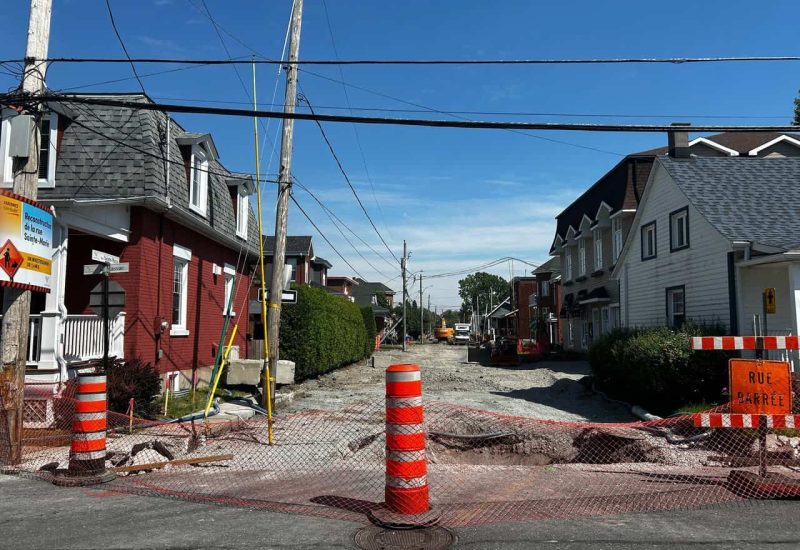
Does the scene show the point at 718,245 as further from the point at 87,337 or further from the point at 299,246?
the point at 299,246

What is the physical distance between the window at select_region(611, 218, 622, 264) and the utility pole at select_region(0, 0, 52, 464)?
925 inches

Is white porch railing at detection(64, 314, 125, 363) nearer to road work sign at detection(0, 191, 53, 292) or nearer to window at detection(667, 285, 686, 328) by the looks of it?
road work sign at detection(0, 191, 53, 292)

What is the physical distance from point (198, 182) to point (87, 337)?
558cm

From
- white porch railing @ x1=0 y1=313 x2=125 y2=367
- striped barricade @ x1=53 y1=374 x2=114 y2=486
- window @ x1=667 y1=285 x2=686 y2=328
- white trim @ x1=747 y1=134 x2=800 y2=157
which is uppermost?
white trim @ x1=747 y1=134 x2=800 y2=157

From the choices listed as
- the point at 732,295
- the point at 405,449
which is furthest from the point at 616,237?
the point at 405,449

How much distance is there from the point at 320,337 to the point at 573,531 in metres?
16.7

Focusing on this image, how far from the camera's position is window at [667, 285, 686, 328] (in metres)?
A: 17.2

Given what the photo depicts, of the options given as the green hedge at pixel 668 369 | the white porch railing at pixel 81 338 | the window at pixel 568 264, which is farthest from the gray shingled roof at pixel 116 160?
the window at pixel 568 264

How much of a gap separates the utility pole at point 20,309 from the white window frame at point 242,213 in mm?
12168

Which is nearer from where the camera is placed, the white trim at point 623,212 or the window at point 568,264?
the white trim at point 623,212

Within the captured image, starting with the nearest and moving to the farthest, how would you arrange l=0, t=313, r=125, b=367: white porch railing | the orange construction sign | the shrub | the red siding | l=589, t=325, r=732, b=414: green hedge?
1. the orange construction sign
2. the shrub
3. l=0, t=313, r=125, b=367: white porch railing
4. l=589, t=325, r=732, b=414: green hedge
5. the red siding

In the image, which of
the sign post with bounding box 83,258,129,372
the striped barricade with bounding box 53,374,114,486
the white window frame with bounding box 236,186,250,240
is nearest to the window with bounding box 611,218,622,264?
the white window frame with bounding box 236,186,250,240

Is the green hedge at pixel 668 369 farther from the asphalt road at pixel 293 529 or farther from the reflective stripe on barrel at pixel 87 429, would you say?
the reflective stripe on barrel at pixel 87 429

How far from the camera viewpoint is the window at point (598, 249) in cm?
2970
